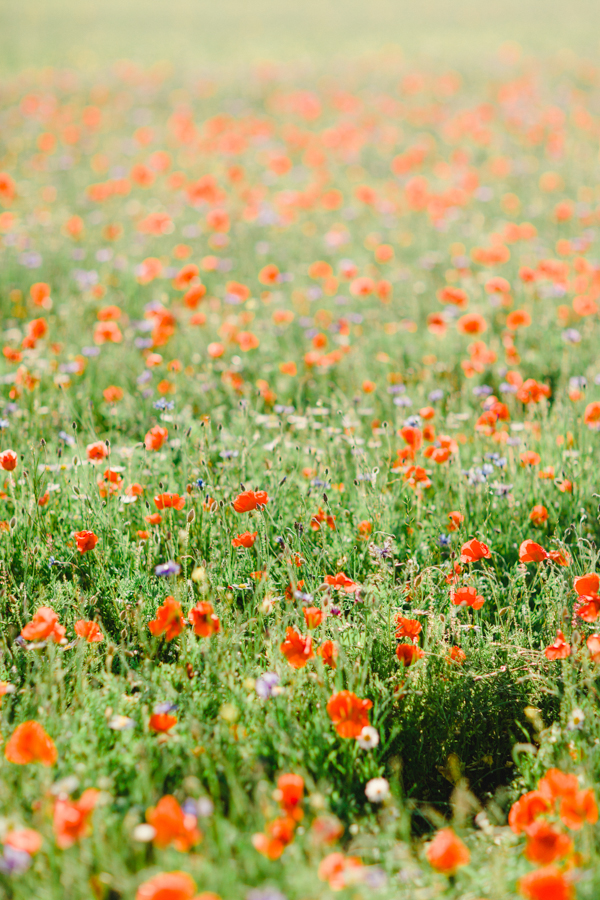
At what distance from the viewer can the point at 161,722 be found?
1.78 metres

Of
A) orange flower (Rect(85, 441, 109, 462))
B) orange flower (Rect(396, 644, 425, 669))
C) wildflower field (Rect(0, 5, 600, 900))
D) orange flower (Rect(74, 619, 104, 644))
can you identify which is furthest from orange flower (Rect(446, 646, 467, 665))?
orange flower (Rect(85, 441, 109, 462))

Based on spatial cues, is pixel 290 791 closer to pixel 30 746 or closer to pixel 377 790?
pixel 377 790

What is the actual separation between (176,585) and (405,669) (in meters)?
0.80

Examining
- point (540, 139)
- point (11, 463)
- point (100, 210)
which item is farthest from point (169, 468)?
point (540, 139)

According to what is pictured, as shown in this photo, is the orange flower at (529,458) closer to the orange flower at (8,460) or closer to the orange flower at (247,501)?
the orange flower at (247,501)

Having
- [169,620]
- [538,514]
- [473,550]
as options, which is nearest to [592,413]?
[538,514]

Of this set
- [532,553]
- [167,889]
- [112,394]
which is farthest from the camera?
[112,394]

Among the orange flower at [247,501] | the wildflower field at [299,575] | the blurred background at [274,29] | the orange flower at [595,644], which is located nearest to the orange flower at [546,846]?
the wildflower field at [299,575]

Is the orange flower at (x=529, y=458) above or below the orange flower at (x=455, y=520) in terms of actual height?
above

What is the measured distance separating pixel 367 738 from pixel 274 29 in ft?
73.7

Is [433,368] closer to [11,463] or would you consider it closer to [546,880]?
[11,463]

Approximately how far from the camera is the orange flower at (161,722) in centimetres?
177

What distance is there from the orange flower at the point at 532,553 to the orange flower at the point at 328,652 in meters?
0.70

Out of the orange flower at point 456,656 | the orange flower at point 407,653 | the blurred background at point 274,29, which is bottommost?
the orange flower at point 456,656
